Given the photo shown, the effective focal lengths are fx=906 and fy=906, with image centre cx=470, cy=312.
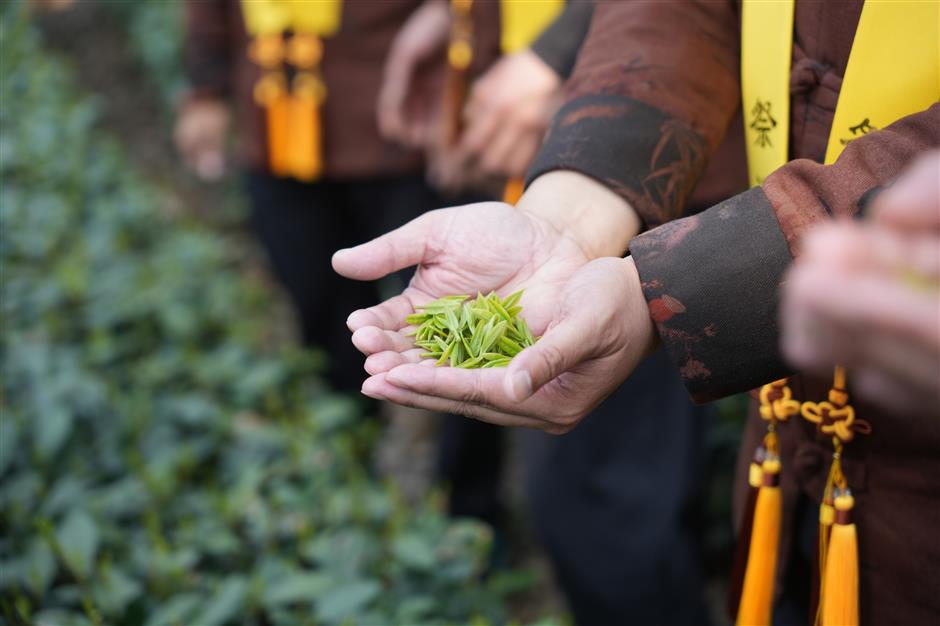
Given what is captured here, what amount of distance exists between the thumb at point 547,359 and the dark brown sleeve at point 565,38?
2.60 ft

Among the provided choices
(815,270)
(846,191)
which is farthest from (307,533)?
(815,270)

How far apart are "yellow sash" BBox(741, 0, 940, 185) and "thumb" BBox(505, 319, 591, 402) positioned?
1.42 feet

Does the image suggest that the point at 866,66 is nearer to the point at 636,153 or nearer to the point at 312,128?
the point at 636,153

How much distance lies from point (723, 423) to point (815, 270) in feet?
7.44

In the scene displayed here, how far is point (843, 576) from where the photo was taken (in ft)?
3.82

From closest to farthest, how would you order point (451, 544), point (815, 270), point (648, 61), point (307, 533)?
1. point (815, 270)
2. point (648, 61)
3. point (307, 533)
4. point (451, 544)

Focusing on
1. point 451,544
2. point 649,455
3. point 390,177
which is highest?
point 390,177

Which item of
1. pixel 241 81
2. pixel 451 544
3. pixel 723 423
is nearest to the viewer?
pixel 451 544

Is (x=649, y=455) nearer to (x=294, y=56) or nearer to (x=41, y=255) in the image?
(x=294, y=56)

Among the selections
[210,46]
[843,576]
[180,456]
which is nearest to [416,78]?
[210,46]

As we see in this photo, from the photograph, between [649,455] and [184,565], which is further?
[649,455]

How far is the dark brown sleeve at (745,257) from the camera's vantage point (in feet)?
3.46

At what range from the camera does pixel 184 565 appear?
183 cm

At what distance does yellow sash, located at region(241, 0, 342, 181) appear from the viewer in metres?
2.86
